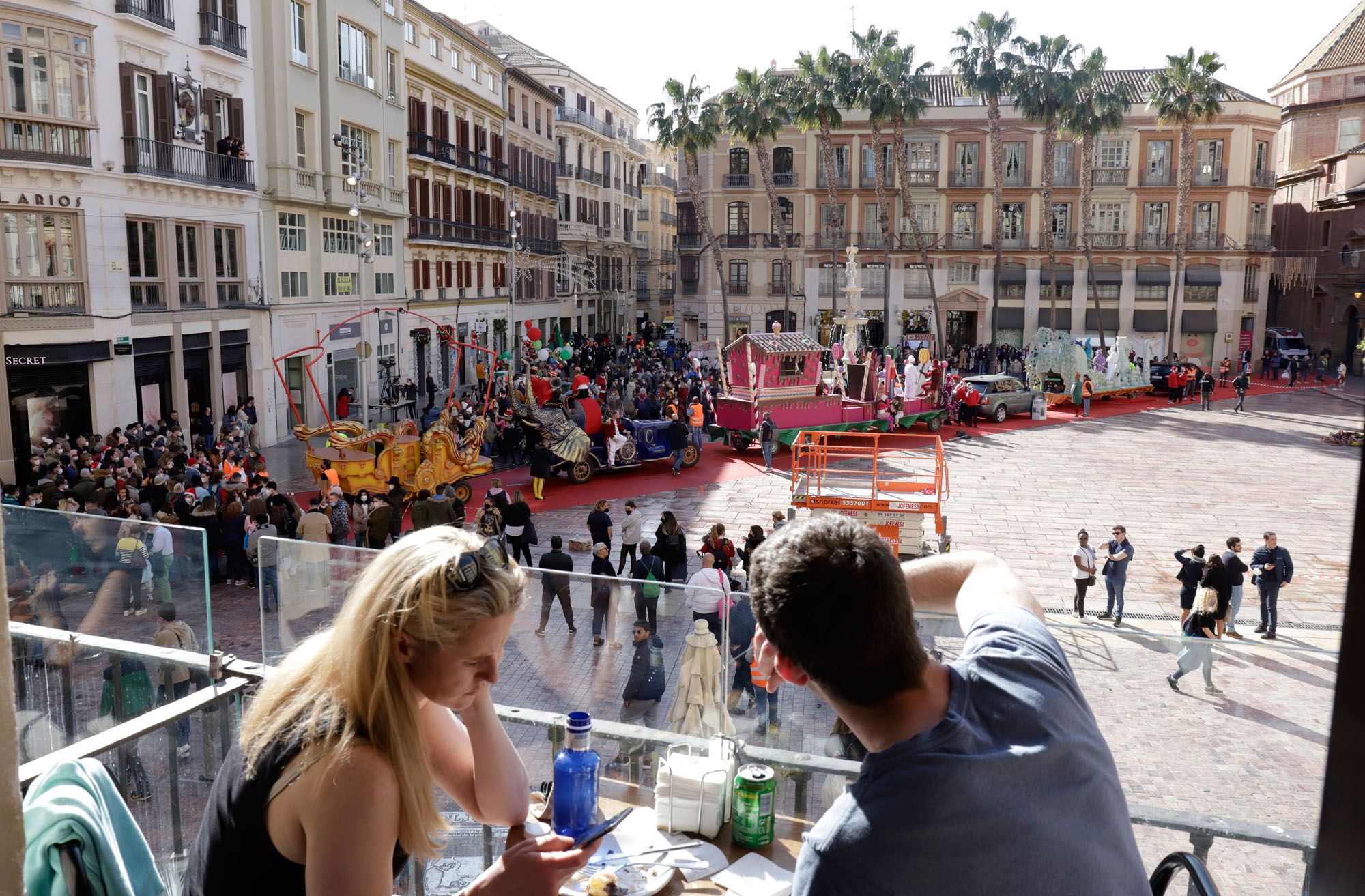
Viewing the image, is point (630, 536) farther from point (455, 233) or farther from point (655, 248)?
point (655, 248)

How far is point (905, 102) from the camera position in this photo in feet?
148

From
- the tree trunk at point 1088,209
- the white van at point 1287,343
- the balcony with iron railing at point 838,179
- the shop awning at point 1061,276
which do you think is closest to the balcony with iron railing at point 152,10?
the balcony with iron railing at point 838,179

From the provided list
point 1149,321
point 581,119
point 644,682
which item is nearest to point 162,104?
point 644,682

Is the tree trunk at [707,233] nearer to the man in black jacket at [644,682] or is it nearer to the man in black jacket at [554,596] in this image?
the man in black jacket at [554,596]

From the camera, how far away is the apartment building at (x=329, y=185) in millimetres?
26953

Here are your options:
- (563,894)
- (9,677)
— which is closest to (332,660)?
(9,677)

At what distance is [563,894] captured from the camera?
3.26 metres

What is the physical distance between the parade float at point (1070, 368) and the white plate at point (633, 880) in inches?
1307

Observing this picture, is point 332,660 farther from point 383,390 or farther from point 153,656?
point 383,390

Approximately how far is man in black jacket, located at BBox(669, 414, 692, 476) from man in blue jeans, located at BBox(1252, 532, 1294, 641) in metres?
12.3

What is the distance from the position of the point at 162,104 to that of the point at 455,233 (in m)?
18.5

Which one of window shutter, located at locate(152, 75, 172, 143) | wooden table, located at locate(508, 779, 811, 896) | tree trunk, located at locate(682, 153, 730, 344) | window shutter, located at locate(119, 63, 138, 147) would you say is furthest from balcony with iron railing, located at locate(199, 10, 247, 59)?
tree trunk, located at locate(682, 153, 730, 344)

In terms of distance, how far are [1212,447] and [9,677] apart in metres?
30.1

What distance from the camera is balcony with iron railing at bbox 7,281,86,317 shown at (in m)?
19.5
